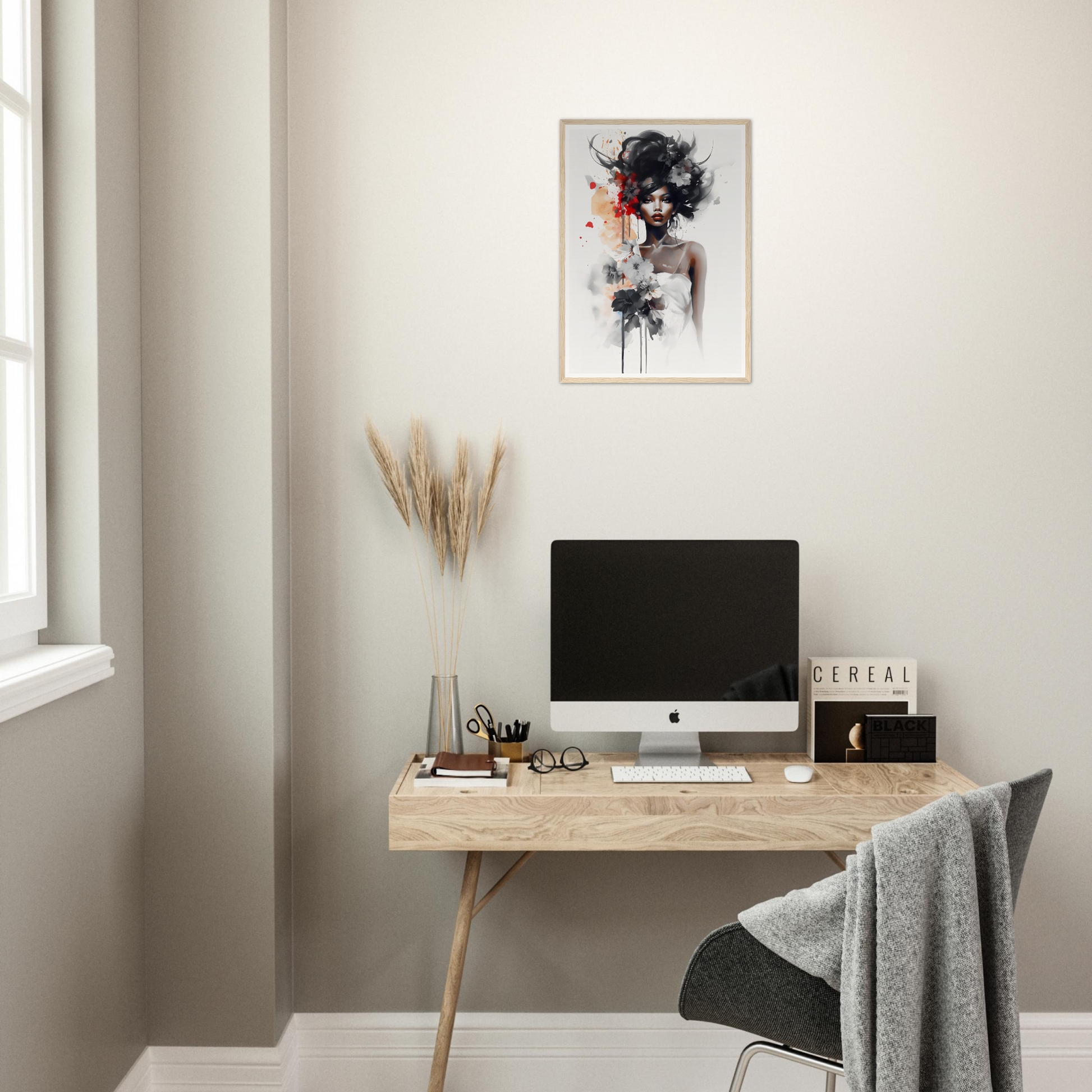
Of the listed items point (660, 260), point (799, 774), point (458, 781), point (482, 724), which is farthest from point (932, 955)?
point (660, 260)

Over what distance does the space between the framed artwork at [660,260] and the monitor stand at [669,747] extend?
822 mm

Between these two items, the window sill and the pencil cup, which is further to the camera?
the pencil cup

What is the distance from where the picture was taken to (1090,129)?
2197 millimetres

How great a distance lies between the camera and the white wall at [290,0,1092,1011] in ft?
7.18

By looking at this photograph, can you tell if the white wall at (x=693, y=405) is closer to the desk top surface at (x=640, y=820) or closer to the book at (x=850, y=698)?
the book at (x=850, y=698)

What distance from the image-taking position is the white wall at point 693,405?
86.1 inches

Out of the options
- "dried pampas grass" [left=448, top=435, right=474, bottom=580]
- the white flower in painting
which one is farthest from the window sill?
the white flower in painting

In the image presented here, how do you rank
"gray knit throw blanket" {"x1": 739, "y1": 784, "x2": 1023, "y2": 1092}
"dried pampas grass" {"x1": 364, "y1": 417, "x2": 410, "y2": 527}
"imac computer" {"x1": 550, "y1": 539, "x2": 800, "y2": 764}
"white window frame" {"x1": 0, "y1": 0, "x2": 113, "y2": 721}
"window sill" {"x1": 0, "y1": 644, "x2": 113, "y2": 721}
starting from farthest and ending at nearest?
"dried pampas grass" {"x1": 364, "y1": 417, "x2": 410, "y2": 527} → "imac computer" {"x1": 550, "y1": 539, "x2": 800, "y2": 764} → "white window frame" {"x1": 0, "y1": 0, "x2": 113, "y2": 721} → "window sill" {"x1": 0, "y1": 644, "x2": 113, "y2": 721} → "gray knit throw blanket" {"x1": 739, "y1": 784, "x2": 1023, "y2": 1092}

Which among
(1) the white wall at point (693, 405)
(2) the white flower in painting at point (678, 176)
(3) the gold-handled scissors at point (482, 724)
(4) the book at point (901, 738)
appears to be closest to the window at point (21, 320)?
(1) the white wall at point (693, 405)

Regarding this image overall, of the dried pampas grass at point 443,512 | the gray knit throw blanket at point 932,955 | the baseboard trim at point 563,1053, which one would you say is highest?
the dried pampas grass at point 443,512

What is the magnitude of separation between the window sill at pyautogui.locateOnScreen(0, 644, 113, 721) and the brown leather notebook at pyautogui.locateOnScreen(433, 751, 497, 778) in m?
0.68

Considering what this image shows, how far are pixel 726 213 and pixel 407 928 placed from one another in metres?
1.87

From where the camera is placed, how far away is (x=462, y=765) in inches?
77.4

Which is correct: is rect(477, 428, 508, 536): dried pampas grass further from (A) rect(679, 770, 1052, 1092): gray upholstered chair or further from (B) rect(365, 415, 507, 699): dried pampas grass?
(A) rect(679, 770, 1052, 1092): gray upholstered chair
